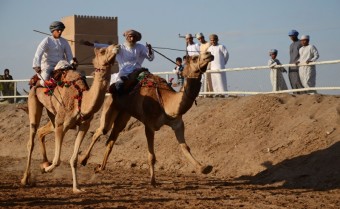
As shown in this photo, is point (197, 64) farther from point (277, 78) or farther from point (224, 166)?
point (277, 78)

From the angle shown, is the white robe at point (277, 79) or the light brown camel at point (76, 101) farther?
the white robe at point (277, 79)

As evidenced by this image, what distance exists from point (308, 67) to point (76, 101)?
269 inches

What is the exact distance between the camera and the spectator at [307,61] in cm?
1656

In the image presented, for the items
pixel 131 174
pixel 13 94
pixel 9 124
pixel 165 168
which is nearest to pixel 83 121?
pixel 131 174

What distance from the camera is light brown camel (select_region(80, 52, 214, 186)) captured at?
1162 cm

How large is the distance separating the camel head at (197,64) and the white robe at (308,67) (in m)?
5.65

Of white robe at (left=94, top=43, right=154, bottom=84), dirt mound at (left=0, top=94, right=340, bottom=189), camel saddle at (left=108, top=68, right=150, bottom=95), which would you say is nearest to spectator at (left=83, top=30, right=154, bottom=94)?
white robe at (left=94, top=43, right=154, bottom=84)

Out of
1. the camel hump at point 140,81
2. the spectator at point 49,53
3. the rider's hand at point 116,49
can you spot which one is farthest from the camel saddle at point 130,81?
the rider's hand at point 116,49

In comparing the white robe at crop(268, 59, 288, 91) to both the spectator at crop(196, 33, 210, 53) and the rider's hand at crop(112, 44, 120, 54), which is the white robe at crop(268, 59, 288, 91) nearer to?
the spectator at crop(196, 33, 210, 53)

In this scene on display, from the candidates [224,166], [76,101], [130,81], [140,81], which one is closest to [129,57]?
[130,81]

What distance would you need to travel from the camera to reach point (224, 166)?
14672 millimetres

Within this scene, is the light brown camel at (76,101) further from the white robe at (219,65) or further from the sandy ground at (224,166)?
the white robe at (219,65)

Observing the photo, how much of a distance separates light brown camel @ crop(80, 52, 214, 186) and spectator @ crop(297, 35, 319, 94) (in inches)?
189

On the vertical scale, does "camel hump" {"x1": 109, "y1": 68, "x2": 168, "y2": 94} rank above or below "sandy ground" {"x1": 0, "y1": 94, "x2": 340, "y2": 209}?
above
